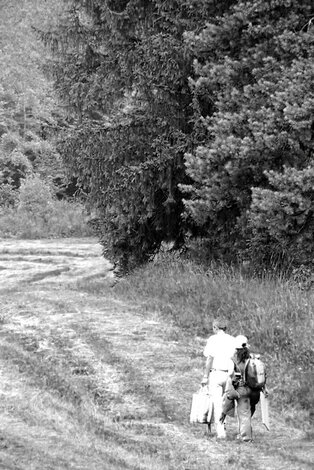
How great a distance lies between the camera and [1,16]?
176ft

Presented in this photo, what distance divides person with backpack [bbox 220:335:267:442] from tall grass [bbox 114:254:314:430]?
157 cm

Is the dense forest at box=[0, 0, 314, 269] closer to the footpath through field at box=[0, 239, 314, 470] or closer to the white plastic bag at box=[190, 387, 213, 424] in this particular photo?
the footpath through field at box=[0, 239, 314, 470]

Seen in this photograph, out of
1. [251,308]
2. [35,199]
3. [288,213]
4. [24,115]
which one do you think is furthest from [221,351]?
[24,115]

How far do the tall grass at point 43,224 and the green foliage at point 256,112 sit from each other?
1772 cm

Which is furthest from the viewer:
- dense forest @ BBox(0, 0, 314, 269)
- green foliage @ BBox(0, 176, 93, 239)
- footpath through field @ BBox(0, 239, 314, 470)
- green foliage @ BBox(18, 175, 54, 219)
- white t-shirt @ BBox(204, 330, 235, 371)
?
green foliage @ BBox(18, 175, 54, 219)

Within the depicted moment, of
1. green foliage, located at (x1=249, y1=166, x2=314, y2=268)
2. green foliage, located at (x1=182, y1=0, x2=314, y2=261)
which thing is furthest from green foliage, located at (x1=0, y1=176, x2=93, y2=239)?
green foliage, located at (x1=249, y1=166, x2=314, y2=268)

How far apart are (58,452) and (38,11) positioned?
46875 mm

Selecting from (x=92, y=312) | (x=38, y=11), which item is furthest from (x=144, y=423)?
(x=38, y=11)

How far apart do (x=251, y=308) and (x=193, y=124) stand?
4.63m

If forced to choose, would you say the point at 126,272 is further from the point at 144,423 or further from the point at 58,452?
the point at 58,452

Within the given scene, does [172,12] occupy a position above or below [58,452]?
above

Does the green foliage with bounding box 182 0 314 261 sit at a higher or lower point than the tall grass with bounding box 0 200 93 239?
higher

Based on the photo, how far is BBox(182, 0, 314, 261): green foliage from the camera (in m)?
13.6

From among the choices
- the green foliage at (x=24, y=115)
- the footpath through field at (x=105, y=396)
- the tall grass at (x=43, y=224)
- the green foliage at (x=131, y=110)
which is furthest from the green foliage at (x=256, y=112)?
the green foliage at (x=24, y=115)
